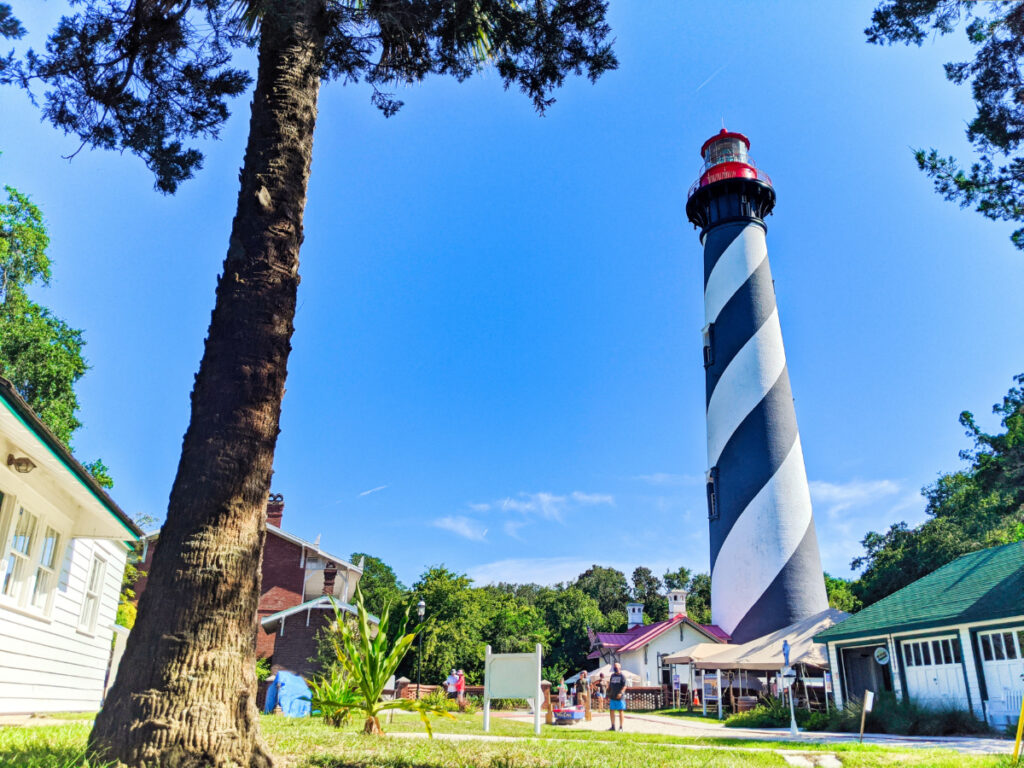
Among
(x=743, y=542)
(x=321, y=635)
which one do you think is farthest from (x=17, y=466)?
(x=743, y=542)

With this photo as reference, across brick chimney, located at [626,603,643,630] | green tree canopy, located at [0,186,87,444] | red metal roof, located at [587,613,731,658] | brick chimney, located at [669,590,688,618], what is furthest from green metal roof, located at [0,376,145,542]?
brick chimney, located at [626,603,643,630]

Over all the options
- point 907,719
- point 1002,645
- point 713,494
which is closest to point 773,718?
point 907,719

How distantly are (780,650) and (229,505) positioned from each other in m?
21.4

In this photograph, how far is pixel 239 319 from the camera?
13.8 feet

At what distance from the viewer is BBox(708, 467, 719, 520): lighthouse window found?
25.0 metres

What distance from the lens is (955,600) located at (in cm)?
1576

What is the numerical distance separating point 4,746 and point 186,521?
7.06 feet

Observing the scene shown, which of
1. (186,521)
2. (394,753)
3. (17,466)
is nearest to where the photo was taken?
(186,521)

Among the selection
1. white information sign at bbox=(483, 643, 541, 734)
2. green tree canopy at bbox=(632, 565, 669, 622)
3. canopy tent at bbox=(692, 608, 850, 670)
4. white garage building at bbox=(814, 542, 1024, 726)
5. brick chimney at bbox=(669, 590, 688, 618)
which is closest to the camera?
white information sign at bbox=(483, 643, 541, 734)

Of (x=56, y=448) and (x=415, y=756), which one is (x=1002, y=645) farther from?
(x=56, y=448)

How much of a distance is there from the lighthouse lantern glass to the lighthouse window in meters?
13.0

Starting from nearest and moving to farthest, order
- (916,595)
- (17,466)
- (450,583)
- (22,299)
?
(17,466) → (916,595) → (22,299) → (450,583)

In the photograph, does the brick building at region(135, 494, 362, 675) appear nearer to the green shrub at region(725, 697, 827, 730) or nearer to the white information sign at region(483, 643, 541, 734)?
the green shrub at region(725, 697, 827, 730)

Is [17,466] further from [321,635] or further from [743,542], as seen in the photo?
[743,542]
